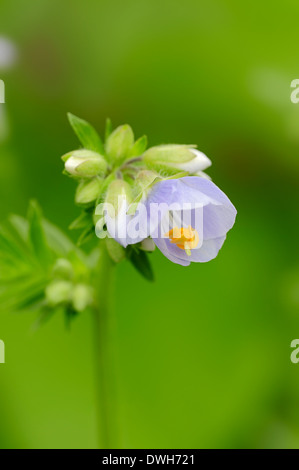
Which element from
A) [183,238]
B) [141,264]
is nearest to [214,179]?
[141,264]

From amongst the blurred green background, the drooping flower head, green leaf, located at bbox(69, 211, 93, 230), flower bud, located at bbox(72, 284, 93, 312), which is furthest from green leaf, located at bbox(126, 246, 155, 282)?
the blurred green background

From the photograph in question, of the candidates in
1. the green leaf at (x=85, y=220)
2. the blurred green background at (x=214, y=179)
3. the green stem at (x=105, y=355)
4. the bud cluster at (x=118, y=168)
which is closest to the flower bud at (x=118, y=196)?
the bud cluster at (x=118, y=168)

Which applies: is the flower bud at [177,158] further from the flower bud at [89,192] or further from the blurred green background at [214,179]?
the blurred green background at [214,179]

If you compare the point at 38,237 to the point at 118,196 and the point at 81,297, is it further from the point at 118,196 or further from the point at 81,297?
the point at 118,196

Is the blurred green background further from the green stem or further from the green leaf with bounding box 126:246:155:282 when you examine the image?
the green leaf with bounding box 126:246:155:282

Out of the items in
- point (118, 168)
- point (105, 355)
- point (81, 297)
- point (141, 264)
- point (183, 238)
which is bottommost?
point (105, 355)
